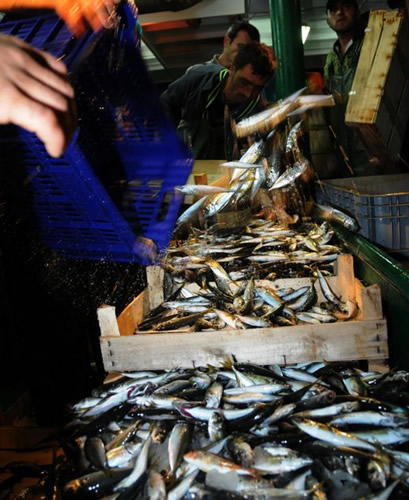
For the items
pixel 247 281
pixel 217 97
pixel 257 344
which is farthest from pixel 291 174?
pixel 257 344

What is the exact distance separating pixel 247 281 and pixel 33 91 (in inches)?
94.3

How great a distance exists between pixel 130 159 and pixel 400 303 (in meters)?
2.21

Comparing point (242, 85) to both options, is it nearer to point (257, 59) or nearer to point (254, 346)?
point (257, 59)

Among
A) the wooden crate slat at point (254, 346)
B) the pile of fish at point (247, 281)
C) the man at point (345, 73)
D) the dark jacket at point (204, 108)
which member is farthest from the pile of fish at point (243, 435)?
the man at point (345, 73)

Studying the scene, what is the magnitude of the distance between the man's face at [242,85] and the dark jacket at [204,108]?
11 cm

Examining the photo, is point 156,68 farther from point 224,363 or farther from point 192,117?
point 224,363

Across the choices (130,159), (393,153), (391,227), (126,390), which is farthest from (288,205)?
(126,390)

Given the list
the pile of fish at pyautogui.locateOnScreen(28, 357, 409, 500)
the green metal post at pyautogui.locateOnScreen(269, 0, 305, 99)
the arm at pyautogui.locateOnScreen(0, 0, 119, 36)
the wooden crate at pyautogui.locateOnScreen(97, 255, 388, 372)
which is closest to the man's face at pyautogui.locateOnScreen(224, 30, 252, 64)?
the green metal post at pyautogui.locateOnScreen(269, 0, 305, 99)

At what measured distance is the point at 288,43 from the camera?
712 cm

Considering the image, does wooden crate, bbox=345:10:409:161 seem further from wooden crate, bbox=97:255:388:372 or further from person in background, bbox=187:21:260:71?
wooden crate, bbox=97:255:388:372

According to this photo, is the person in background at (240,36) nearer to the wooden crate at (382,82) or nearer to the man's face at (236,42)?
the man's face at (236,42)

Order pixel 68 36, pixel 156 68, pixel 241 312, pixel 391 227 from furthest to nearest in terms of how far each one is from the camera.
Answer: pixel 156 68, pixel 391 227, pixel 241 312, pixel 68 36

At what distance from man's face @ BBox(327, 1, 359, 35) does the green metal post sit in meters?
1.12

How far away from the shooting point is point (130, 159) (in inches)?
124
